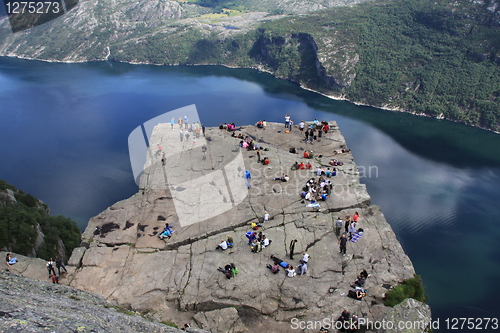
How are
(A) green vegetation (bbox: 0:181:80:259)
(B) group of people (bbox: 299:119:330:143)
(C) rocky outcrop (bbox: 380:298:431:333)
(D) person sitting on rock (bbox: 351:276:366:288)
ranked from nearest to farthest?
(C) rocky outcrop (bbox: 380:298:431:333)
(D) person sitting on rock (bbox: 351:276:366:288)
(A) green vegetation (bbox: 0:181:80:259)
(B) group of people (bbox: 299:119:330:143)

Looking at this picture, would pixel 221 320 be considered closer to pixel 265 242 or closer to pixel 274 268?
pixel 274 268

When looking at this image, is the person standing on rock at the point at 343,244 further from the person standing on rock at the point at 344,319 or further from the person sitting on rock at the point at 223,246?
the person sitting on rock at the point at 223,246

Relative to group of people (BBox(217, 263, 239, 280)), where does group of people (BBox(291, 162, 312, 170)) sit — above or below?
above

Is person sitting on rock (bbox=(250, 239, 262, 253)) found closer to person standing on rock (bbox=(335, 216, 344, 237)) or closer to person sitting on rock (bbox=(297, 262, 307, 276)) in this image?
person sitting on rock (bbox=(297, 262, 307, 276))

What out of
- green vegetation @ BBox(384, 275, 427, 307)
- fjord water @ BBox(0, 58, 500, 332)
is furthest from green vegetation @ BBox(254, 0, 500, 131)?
green vegetation @ BBox(384, 275, 427, 307)

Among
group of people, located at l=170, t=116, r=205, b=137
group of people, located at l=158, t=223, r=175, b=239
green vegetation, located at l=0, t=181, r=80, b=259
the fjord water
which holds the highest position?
group of people, located at l=170, t=116, r=205, b=137

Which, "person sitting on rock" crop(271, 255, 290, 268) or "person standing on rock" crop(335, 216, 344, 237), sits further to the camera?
"person standing on rock" crop(335, 216, 344, 237)

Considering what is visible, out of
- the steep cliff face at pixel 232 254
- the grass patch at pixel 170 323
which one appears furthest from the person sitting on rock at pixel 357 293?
the grass patch at pixel 170 323
